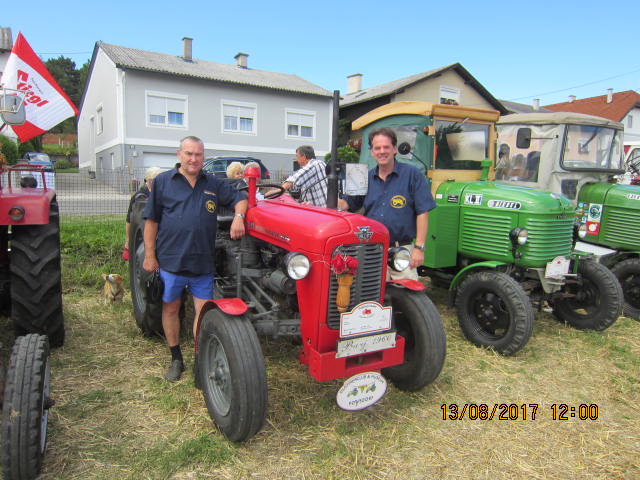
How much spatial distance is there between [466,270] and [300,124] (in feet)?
54.0

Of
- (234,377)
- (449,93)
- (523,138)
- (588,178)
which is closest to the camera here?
(234,377)

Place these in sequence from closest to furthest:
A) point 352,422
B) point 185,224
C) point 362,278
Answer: point 362,278, point 352,422, point 185,224

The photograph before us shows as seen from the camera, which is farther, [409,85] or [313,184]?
[409,85]

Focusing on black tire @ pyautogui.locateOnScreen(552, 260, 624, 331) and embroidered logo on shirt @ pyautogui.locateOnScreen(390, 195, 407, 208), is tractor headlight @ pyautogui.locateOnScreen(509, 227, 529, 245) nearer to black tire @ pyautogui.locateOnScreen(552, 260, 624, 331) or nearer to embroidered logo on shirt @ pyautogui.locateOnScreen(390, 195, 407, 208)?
black tire @ pyautogui.locateOnScreen(552, 260, 624, 331)

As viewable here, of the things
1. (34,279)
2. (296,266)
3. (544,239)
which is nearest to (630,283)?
(544,239)

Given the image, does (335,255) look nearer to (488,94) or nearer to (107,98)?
(107,98)

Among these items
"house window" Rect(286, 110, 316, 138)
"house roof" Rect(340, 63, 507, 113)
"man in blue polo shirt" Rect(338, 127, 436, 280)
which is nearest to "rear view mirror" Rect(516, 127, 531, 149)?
"man in blue polo shirt" Rect(338, 127, 436, 280)

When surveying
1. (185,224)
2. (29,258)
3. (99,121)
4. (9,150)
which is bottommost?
(29,258)

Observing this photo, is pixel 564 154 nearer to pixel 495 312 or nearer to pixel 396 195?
pixel 495 312

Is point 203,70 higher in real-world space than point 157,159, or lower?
higher

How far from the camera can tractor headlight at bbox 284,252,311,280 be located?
2275mm

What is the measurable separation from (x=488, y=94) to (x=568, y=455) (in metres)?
22.4

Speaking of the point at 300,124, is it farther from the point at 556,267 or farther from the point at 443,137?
the point at 556,267

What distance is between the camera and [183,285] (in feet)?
9.51
